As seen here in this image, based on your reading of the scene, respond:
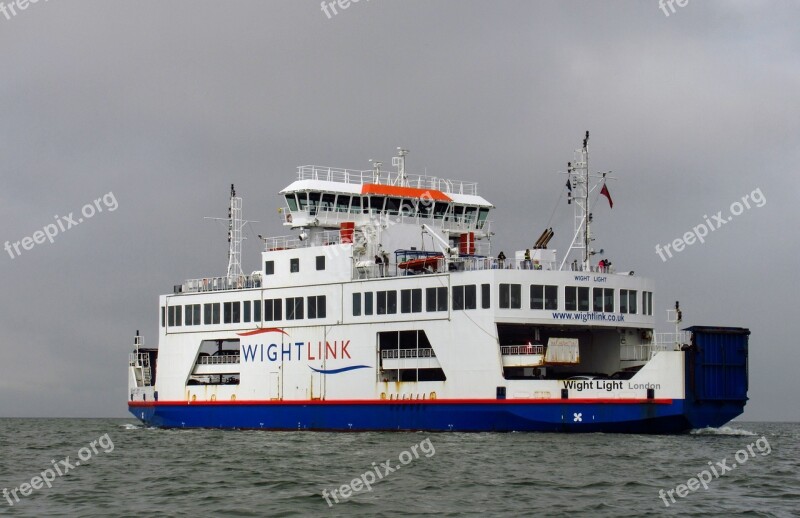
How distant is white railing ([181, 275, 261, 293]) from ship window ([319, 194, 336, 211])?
151 inches

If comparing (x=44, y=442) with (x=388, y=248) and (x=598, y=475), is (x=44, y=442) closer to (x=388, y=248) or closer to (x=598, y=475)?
(x=388, y=248)

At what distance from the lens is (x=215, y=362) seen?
50.4 m

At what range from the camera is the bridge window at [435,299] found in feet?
136

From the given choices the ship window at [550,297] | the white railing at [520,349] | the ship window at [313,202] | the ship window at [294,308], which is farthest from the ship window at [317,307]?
the ship window at [550,297]

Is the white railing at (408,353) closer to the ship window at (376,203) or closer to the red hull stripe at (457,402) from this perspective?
the red hull stripe at (457,402)

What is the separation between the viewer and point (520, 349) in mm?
40531

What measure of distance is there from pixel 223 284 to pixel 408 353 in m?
11.0

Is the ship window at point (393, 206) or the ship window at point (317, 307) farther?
the ship window at point (393, 206)

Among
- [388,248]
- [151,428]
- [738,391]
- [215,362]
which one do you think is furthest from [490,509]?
[151,428]

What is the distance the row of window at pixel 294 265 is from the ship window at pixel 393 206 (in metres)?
4.67

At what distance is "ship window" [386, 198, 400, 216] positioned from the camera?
49.0 meters

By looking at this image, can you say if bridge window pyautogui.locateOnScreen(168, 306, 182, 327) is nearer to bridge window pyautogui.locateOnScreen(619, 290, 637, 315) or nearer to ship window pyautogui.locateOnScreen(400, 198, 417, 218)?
ship window pyautogui.locateOnScreen(400, 198, 417, 218)

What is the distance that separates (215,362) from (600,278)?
57.7ft

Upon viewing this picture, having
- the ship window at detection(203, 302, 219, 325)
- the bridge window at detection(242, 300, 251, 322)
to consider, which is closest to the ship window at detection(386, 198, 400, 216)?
the bridge window at detection(242, 300, 251, 322)
